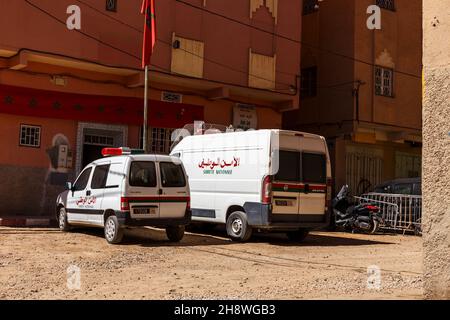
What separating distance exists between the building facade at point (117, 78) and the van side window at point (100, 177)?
15.7 ft

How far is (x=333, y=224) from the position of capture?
1828 cm

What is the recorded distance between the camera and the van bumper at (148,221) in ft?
38.7

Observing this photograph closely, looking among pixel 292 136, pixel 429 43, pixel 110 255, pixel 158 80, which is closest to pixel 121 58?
pixel 158 80

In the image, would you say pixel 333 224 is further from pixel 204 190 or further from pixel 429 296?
pixel 429 296

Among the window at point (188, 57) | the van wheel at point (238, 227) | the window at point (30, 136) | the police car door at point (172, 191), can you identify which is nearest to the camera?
the police car door at point (172, 191)

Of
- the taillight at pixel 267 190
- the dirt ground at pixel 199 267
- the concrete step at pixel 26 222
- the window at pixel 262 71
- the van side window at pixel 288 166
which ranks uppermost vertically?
the window at pixel 262 71

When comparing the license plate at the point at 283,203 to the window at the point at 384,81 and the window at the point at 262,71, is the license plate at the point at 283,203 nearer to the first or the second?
the window at the point at 262,71

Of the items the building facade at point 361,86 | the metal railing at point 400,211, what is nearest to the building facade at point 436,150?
the metal railing at point 400,211

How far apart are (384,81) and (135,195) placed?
51.8ft

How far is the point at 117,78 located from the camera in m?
18.7

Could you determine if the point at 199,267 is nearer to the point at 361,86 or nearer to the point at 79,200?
the point at 79,200

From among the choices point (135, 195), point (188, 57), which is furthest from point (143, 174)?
point (188, 57)

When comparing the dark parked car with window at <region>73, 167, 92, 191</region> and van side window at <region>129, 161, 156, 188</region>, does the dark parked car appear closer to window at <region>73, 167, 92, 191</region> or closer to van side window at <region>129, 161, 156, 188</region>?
van side window at <region>129, 161, 156, 188</region>

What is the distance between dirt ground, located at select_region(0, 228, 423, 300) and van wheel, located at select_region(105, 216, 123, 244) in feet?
0.73
